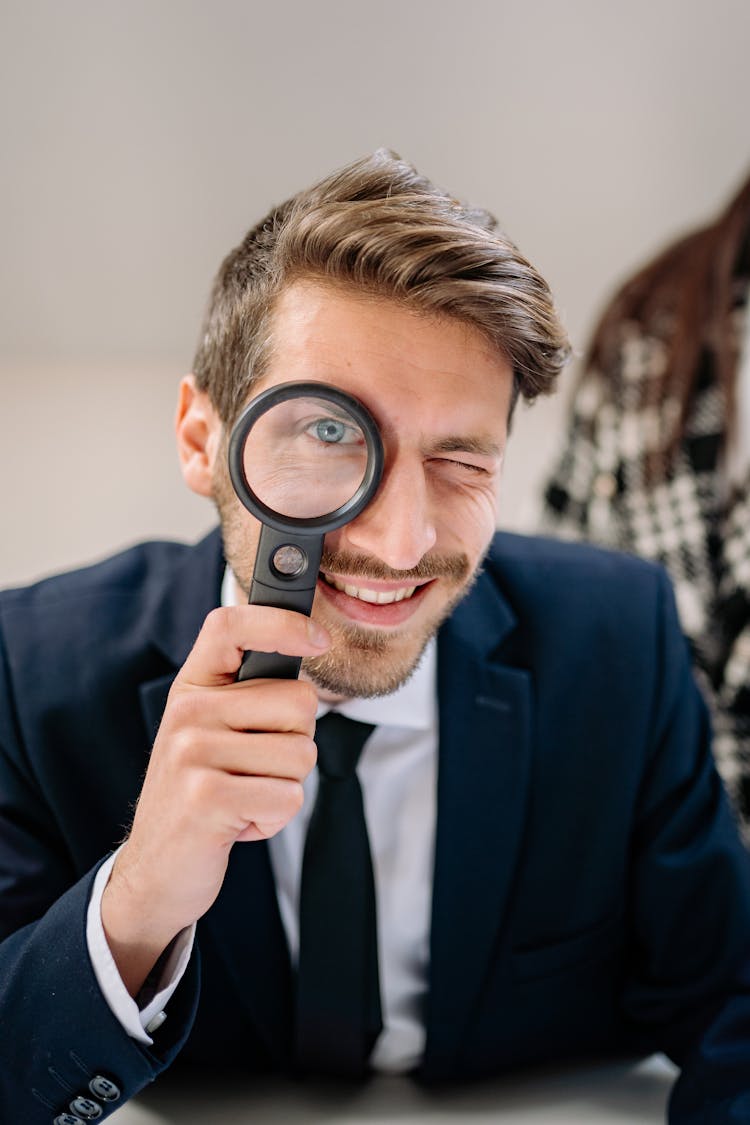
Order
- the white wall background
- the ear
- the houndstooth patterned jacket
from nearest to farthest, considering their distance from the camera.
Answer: the ear → the white wall background → the houndstooth patterned jacket

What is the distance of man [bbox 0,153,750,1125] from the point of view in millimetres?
1078

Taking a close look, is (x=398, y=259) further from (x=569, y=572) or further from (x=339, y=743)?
(x=569, y=572)

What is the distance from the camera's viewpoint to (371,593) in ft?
3.97

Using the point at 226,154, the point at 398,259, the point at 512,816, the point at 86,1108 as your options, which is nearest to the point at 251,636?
the point at 398,259

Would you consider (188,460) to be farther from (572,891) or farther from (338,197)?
(572,891)

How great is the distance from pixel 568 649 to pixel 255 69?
1187 millimetres

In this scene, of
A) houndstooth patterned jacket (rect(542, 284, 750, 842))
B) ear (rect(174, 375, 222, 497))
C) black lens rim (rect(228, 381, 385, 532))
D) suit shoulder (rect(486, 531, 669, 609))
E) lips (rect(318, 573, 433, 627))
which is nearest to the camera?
black lens rim (rect(228, 381, 385, 532))

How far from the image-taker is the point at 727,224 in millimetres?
2463

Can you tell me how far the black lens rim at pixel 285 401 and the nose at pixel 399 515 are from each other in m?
0.06

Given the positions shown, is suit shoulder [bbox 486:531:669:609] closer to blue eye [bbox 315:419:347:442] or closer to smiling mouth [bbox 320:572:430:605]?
smiling mouth [bbox 320:572:430:605]

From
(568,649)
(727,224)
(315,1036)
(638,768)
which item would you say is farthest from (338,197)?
(727,224)

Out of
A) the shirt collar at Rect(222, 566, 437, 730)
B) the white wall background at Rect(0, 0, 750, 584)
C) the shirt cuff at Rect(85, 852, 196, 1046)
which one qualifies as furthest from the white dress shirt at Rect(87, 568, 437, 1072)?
the white wall background at Rect(0, 0, 750, 584)

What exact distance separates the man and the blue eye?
0.13ft

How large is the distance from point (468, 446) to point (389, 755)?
56 centimetres
